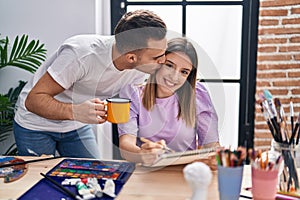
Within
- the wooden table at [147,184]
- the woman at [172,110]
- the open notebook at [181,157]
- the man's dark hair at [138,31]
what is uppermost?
the man's dark hair at [138,31]

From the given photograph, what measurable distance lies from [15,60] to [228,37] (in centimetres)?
121

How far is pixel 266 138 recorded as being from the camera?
2.44 metres

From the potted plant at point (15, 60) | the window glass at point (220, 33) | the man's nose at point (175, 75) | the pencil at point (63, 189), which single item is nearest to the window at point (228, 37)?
the window glass at point (220, 33)

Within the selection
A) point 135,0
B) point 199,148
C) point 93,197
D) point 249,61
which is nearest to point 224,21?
point 249,61

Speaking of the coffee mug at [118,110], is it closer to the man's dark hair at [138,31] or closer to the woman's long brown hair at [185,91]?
the woman's long brown hair at [185,91]

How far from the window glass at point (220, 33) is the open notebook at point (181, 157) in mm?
1191

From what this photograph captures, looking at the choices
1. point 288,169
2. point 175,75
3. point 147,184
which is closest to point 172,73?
point 175,75

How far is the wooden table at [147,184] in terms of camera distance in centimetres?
117

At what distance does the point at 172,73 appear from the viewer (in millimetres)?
1384

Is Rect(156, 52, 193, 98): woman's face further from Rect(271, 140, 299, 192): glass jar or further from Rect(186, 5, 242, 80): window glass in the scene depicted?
Rect(186, 5, 242, 80): window glass

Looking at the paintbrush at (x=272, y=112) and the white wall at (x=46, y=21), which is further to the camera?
the white wall at (x=46, y=21)

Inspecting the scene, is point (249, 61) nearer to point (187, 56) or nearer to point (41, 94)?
point (187, 56)

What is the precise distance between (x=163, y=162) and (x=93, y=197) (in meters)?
0.27

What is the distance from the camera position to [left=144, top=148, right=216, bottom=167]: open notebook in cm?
129
